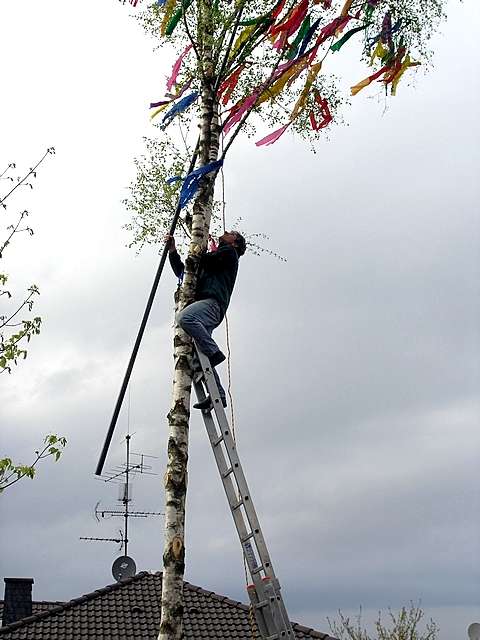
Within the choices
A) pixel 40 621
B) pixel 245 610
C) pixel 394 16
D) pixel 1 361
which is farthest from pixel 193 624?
pixel 394 16

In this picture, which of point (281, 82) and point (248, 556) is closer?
point (248, 556)

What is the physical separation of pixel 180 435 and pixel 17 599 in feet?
45.5

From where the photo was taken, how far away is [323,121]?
11039mm

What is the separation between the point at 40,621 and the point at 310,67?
38.5 feet

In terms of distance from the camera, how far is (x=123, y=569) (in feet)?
62.4

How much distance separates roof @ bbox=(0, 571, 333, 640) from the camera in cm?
1606

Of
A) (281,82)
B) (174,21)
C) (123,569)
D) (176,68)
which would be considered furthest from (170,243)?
(123,569)

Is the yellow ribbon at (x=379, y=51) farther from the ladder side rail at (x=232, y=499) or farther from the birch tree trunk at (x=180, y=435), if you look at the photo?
the ladder side rail at (x=232, y=499)

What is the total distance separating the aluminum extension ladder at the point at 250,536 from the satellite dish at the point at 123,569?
12.5m

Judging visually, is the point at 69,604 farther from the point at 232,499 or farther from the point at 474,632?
the point at 232,499

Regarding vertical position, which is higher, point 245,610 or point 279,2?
point 279,2

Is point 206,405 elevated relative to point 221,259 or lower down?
lower down

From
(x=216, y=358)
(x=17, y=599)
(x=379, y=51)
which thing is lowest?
(x=216, y=358)

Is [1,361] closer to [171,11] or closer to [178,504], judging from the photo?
[178,504]
